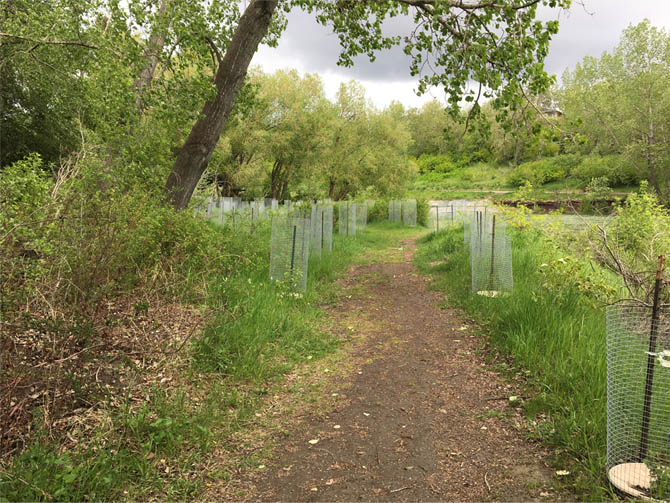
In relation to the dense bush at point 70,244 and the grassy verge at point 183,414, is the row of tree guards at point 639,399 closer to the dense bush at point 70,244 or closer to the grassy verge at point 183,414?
the grassy verge at point 183,414

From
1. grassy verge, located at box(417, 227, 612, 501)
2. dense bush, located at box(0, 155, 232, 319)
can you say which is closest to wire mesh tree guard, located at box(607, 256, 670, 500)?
grassy verge, located at box(417, 227, 612, 501)

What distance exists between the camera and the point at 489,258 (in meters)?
7.33

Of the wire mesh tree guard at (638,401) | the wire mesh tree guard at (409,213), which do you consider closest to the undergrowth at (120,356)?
the wire mesh tree guard at (638,401)

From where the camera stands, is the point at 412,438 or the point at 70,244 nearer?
the point at 412,438

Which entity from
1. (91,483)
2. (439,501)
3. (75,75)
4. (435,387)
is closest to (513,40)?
(435,387)

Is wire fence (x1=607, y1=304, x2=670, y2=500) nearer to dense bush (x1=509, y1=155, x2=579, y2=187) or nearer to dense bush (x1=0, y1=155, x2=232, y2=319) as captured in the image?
dense bush (x1=0, y1=155, x2=232, y2=319)

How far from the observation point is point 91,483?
2486 millimetres

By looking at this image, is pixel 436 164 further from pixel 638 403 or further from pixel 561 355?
pixel 638 403

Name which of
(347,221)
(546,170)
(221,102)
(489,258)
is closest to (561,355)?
(489,258)

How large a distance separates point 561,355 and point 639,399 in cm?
89

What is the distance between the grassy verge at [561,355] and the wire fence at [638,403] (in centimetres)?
13

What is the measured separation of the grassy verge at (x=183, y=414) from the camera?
8.25 ft

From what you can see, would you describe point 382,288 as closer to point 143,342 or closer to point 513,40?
point 513,40

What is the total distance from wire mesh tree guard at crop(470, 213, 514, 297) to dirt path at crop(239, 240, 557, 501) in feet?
5.77
